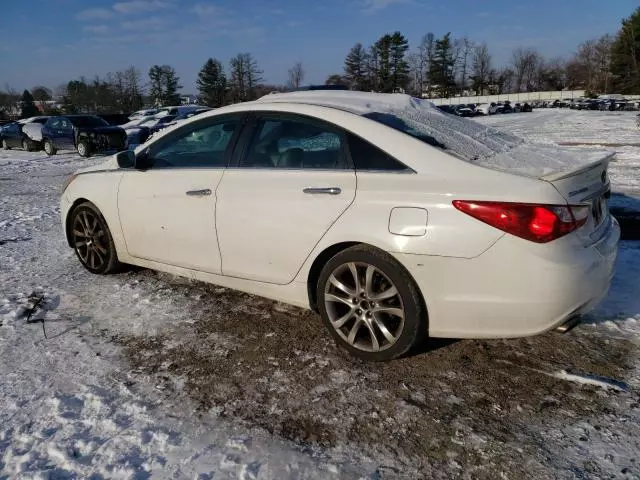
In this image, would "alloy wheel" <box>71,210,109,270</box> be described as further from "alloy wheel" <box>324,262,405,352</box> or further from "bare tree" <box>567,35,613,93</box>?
"bare tree" <box>567,35,613,93</box>

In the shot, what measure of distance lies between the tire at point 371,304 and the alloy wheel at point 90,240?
2.43m

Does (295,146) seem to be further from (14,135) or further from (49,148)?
(14,135)

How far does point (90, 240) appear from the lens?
489cm

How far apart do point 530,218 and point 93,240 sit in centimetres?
382

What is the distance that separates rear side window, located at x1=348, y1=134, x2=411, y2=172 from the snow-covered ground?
3.89 ft

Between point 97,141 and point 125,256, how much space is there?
15363 millimetres

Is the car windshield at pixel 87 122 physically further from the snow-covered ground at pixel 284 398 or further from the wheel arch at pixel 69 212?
the snow-covered ground at pixel 284 398

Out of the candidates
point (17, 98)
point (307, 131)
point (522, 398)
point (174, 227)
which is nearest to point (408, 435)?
point (522, 398)

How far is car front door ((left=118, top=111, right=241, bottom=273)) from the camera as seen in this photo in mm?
3824

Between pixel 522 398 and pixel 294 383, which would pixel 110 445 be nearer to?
pixel 294 383

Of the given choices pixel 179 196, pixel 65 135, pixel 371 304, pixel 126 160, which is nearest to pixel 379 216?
pixel 371 304

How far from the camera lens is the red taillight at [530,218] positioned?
2668mm

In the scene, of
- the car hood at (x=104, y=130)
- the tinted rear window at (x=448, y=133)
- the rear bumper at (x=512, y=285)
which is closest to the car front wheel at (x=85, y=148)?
the car hood at (x=104, y=130)

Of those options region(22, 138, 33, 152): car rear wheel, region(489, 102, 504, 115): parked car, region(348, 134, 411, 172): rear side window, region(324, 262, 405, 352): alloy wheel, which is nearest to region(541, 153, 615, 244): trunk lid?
region(348, 134, 411, 172): rear side window
